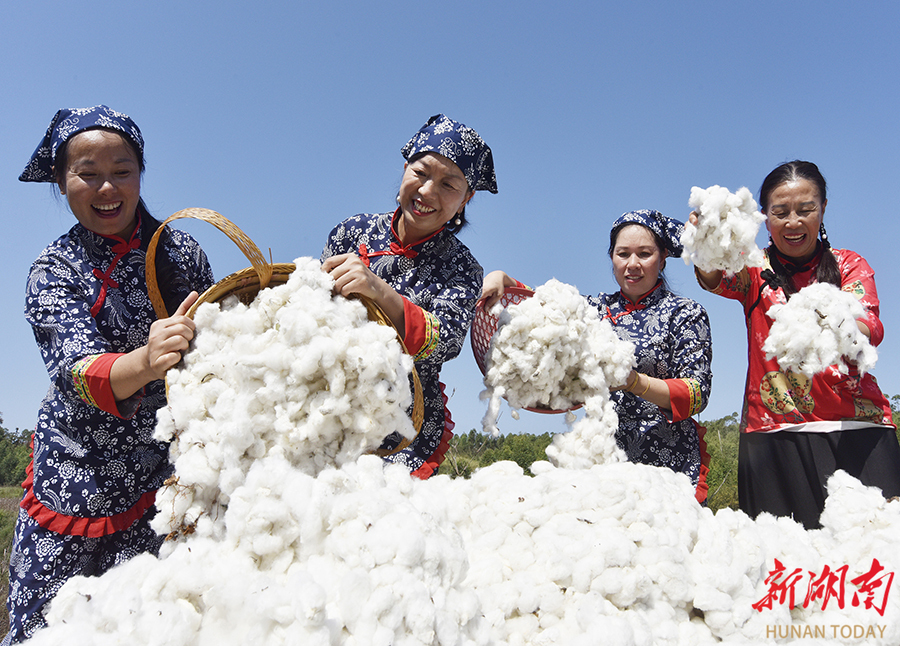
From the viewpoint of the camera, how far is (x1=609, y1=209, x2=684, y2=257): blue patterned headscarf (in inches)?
109

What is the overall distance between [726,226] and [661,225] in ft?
2.19

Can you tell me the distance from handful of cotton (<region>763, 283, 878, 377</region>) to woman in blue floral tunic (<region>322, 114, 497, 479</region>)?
1.13 meters

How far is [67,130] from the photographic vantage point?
1.93 m

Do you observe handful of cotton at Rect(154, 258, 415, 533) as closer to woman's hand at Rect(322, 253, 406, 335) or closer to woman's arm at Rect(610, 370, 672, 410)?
woman's hand at Rect(322, 253, 406, 335)

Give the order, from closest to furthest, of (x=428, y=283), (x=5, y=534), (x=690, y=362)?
(x=428, y=283)
(x=690, y=362)
(x=5, y=534)

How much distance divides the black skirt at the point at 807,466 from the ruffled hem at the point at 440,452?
1.53m

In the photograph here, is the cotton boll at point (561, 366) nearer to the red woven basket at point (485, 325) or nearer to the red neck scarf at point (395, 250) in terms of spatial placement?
the red woven basket at point (485, 325)

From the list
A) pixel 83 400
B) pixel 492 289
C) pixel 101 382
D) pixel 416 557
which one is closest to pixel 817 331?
pixel 492 289

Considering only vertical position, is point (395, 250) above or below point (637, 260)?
below

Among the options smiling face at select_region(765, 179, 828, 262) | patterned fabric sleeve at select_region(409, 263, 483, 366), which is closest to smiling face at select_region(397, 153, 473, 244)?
patterned fabric sleeve at select_region(409, 263, 483, 366)

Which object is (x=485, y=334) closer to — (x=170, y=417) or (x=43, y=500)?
(x=170, y=417)

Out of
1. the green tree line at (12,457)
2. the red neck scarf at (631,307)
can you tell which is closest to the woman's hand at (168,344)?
the red neck scarf at (631,307)

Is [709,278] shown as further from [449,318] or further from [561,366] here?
[449,318]

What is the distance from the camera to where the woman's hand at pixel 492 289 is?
2184 mm
